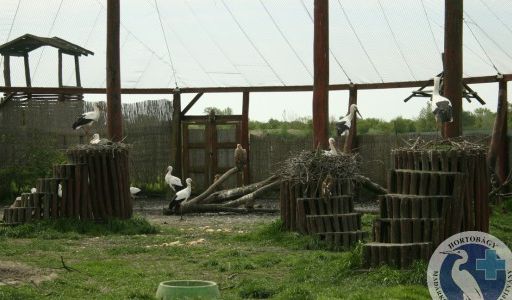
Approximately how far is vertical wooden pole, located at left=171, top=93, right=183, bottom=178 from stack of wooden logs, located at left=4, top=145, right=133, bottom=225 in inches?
300

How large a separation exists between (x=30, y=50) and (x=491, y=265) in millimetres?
17250

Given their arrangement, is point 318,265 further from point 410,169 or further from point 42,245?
point 42,245

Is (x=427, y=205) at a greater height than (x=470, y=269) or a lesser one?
greater

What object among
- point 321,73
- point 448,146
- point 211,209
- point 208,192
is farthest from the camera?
point 208,192

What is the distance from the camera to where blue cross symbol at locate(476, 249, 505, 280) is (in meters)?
10.6

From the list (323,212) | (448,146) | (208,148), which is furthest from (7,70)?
(448,146)

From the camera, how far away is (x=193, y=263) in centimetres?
1270

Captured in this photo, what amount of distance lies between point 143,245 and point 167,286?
18.1ft

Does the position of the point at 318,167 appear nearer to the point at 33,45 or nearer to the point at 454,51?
the point at 454,51

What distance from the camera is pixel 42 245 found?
1416 centimetres

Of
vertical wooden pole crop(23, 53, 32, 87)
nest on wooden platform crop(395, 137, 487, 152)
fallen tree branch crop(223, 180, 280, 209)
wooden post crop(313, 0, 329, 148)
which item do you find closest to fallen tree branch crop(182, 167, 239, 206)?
fallen tree branch crop(223, 180, 280, 209)

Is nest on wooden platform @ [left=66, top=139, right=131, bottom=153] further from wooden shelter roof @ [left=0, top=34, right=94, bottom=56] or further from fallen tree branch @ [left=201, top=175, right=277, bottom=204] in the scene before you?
wooden shelter roof @ [left=0, top=34, right=94, bottom=56]

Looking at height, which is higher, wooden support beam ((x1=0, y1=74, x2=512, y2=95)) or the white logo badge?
wooden support beam ((x1=0, y1=74, x2=512, y2=95))

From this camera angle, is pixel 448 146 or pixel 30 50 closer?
pixel 448 146
